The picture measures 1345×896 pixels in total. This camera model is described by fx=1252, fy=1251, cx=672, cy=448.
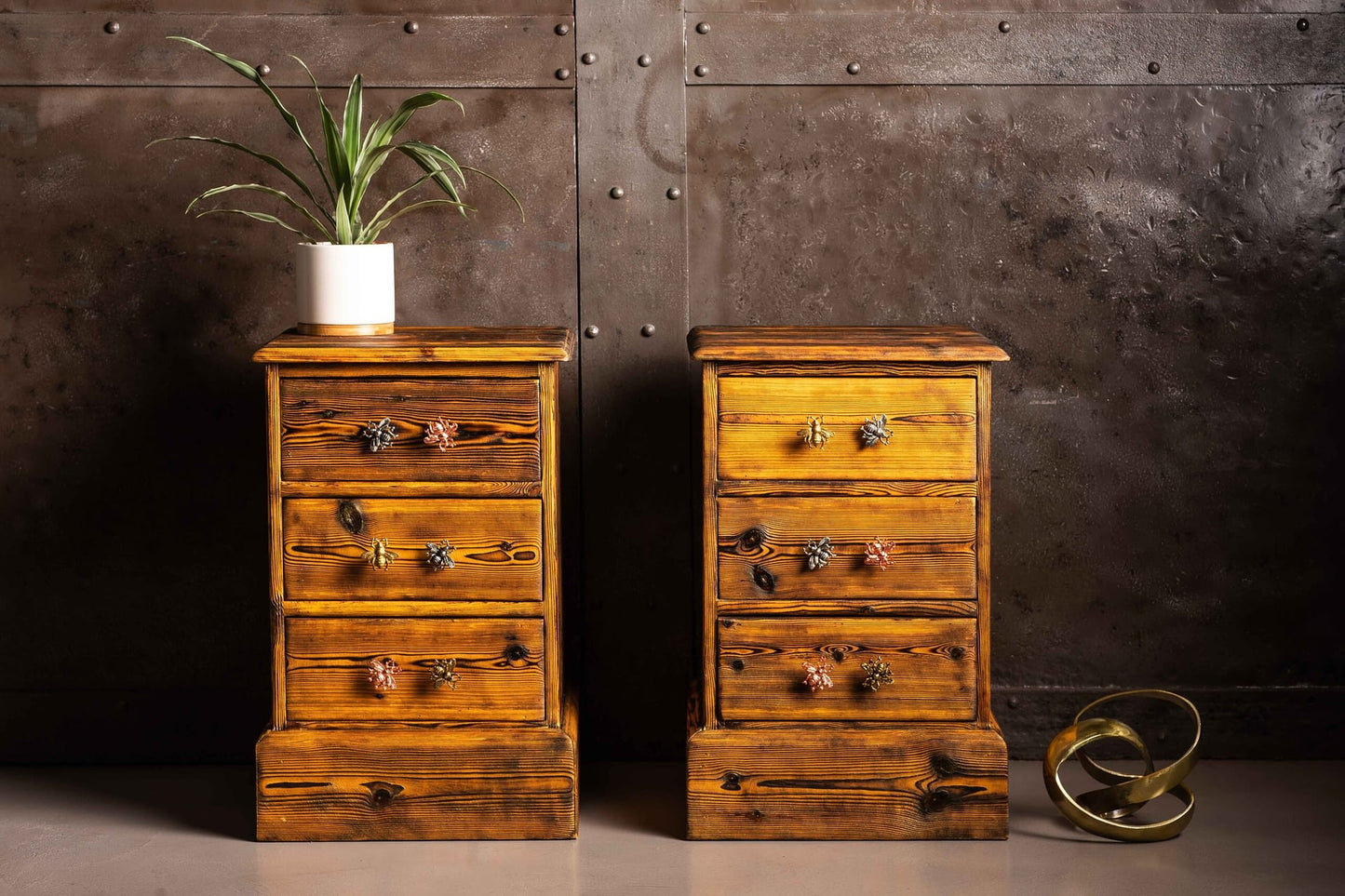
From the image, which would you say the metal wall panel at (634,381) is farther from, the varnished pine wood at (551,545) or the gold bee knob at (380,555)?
the gold bee knob at (380,555)

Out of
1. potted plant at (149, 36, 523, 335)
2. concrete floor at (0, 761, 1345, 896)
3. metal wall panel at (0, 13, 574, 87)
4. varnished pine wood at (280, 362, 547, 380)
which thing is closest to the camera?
concrete floor at (0, 761, 1345, 896)

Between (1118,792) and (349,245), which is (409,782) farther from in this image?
(1118,792)

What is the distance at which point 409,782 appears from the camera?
2.42 meters

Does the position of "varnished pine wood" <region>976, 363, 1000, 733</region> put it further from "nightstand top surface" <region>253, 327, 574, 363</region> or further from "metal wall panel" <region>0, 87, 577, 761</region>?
"metal wall panel" <region>0, 87, 577, 761</region>

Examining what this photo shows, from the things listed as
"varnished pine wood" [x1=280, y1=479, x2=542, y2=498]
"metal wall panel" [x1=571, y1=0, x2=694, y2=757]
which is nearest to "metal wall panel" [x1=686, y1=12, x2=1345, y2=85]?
"metal wall panel" [x1=571, y1=0, x2=694, y2=757]

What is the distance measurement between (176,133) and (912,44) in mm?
1647

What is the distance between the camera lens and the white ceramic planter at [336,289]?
8.01 feet

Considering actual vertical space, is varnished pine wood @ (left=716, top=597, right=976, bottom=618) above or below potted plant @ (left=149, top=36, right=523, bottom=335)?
below

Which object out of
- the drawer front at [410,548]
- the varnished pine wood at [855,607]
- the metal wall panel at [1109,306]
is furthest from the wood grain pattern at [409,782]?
the metal wall panel at [1109,306]

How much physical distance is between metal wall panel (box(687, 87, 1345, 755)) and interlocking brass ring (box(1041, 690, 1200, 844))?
0.39m

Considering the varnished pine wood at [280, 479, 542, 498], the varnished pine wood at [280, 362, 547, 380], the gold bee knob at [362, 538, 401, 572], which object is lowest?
the gold bee knob at [362, 538, 401, 572]

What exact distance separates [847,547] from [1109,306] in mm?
947

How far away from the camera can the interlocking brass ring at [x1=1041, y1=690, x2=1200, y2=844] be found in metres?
2.39

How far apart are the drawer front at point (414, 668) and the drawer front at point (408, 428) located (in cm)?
29
